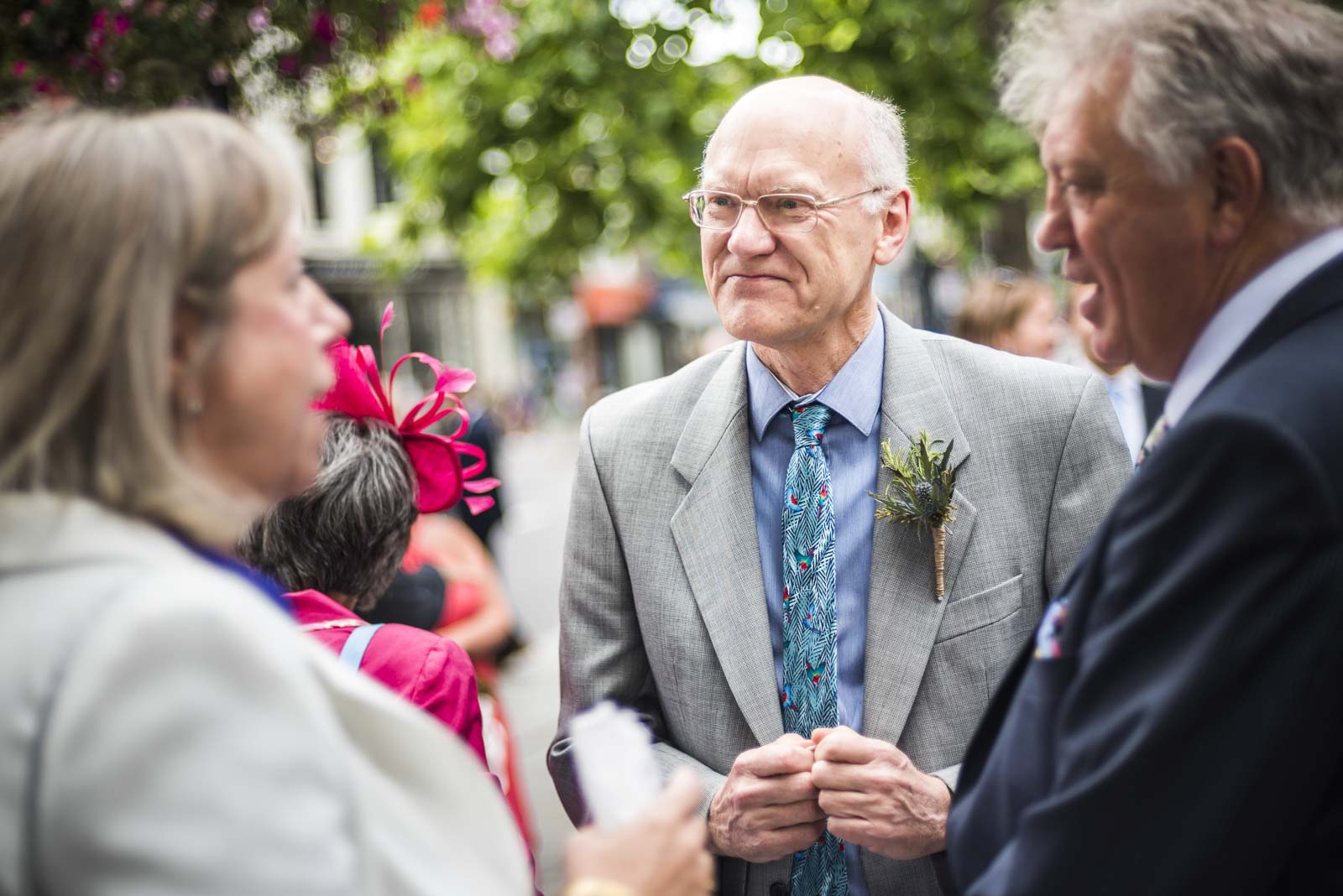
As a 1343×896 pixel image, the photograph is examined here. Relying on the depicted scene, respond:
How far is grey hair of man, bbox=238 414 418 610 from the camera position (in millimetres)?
2258

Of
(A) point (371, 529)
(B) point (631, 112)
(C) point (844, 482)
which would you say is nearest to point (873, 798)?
(C) point (844, 482)

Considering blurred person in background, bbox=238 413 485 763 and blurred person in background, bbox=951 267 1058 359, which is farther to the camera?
blurred person in background, bbox=951 267 1058 359

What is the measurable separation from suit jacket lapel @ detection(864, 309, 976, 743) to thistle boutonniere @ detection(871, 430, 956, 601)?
0.02 metres

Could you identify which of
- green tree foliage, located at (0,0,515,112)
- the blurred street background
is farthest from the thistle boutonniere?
the blurred street background

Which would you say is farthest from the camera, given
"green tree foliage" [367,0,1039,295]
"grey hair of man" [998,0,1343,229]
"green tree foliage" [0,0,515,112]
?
"green tree foliage" [367,0,1039,295]

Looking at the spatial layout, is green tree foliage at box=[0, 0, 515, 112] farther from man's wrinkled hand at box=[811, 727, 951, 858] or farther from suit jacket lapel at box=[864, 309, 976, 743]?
man's wrinkled hand at box=[811, 727, 951, 858]

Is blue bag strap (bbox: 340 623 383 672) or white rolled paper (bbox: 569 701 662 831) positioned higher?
white rolled paper (bbox: 569 701 662 831)

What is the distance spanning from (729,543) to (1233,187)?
1.18 meters

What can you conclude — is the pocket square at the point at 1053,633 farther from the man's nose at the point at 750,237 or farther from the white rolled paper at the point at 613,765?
the man's nose at the point at 750,237

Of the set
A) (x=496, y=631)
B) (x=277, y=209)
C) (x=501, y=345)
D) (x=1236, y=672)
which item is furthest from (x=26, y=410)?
(x=501, y=345)

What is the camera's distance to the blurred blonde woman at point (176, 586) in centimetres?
99

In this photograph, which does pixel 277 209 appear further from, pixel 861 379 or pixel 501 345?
pixel 501 345

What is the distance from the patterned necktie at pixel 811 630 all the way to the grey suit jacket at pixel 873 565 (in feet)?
0.16

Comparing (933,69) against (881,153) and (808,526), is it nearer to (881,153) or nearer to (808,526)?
(881,153)
